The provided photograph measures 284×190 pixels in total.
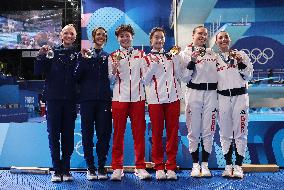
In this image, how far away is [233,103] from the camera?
3.96 meters

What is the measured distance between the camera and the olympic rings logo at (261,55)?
9.71 metres

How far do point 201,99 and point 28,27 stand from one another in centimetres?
1110

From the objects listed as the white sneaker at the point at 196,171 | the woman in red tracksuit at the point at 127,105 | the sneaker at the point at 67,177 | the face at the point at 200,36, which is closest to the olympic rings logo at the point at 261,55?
the face at the point at 200,36

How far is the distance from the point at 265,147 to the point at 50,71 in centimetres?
289

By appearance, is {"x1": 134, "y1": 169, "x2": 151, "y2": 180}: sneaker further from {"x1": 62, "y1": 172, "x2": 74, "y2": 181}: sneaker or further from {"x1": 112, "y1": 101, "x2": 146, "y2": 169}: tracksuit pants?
{"x1": 62, "y1": 172, "x2": 74, "y2": 181}: sneaker

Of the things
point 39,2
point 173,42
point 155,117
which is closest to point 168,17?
point 173,42

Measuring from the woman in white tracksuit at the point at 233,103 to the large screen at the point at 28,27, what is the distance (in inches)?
406

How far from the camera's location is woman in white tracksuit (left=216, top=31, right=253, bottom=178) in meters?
3.94

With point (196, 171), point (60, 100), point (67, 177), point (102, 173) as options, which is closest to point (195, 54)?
point (196, 171)

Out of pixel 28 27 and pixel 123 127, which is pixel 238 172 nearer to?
pixel 123 127

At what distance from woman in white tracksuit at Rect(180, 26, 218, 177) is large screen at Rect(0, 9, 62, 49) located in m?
10.1

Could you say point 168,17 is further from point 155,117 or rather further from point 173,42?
point 155,117

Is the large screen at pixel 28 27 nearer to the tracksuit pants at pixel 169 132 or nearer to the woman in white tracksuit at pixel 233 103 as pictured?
the tracksuit pants at pixel 169 132

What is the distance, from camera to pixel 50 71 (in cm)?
383
